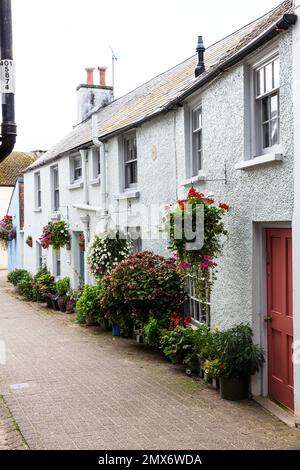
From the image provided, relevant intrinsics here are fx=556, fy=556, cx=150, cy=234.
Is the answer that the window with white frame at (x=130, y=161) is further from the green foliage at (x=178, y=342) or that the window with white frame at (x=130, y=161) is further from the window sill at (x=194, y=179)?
the green foliage at (x=178, y=342)

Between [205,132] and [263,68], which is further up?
[263,68]

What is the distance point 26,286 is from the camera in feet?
65.5

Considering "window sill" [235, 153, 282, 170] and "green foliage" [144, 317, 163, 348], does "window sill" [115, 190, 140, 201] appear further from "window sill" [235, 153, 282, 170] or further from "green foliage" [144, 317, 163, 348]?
"window sill" [235, 153, 282, 170]

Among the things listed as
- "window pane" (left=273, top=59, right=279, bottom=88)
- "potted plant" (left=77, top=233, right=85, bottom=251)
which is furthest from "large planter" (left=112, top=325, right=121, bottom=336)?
"window pane" (left=273, top=59, right=279, bottom=88)

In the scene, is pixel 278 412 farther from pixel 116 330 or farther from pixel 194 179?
pixel 116 330

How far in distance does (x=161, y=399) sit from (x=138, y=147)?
638cm

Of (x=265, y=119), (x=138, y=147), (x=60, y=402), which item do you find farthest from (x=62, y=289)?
(x=265, y=119)

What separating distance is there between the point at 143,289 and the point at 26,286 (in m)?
10.6

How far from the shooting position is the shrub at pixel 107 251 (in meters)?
12.6

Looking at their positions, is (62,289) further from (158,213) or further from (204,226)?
(204,226)

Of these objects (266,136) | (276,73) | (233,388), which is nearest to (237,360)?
(233,388)

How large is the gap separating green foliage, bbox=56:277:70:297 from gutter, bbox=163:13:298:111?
339 inches

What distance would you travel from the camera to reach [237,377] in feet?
24.9

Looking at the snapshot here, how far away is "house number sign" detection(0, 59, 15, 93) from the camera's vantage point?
4.82 m
